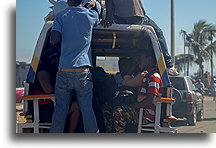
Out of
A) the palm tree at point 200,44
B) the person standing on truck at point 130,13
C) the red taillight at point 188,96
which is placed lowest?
the red taillight at point 188,96

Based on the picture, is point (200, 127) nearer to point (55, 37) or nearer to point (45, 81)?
point (45, 81)

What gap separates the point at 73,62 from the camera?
4609 mm

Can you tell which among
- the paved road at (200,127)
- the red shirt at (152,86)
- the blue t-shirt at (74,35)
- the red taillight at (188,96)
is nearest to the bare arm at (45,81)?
the blue t-shirt at (74,35)

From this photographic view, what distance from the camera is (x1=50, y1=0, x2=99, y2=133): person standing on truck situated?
462cm

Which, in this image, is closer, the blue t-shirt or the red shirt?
the blue t-shirt

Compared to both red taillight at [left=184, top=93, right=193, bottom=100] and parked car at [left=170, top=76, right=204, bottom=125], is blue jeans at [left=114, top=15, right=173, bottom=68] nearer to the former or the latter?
parked car at [left=170, top=76, right=204, bottom=125]

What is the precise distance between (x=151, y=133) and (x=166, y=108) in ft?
1.04

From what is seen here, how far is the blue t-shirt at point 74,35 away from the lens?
4.62m

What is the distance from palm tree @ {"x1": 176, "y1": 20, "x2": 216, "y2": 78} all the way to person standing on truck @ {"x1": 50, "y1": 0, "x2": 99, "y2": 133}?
55.2 inches

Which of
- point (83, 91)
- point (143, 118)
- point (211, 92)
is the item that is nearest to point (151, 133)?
point (143, 118)

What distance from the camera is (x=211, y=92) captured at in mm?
7238

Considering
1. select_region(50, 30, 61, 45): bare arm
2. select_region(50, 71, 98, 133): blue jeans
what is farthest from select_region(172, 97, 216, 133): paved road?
select_region(50, 30, 61, 45): bare arm

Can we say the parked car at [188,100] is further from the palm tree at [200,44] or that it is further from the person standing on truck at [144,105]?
the person standing on truck at [144,105]

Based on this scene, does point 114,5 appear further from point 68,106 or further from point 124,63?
point 68,106
